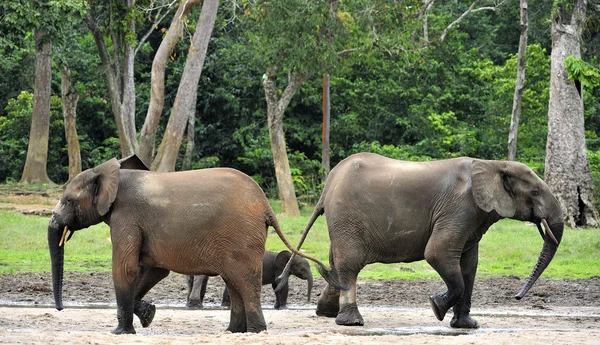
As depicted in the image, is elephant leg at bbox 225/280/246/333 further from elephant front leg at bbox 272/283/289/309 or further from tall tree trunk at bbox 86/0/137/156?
tall tree trunk at bbox 86/0/137/156

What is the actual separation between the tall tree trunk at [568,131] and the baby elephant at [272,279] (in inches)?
500

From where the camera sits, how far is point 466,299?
12.6 metres

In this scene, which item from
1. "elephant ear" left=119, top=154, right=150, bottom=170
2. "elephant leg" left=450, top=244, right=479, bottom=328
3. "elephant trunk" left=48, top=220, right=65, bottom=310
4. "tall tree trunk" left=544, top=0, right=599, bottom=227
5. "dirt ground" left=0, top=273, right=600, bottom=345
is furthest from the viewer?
A: "tall tree trunk" left=544, top=0, right=599, bottom=227

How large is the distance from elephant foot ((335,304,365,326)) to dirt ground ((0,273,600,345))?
138 millimetres

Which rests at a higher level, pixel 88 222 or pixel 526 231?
pixel 88 222

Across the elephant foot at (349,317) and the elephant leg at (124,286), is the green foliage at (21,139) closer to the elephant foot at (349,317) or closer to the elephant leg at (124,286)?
the elephant foot at (349,317)

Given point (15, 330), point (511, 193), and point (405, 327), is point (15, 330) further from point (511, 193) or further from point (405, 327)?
point (511, 193)

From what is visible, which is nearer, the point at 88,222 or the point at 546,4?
the point at 88,222

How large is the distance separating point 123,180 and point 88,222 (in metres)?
0.71

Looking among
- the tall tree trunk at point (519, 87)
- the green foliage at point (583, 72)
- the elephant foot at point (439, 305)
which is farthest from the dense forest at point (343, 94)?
the elephant foot at point (439, 305)

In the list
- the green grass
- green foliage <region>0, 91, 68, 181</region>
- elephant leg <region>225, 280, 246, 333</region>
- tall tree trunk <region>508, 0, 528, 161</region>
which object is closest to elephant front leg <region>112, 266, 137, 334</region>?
elephant leg <region>225, 280, 246, 333</region>

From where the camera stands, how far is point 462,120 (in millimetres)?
39125

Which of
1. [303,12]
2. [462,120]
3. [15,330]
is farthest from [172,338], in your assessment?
[462,120]

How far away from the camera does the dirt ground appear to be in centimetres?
1013
